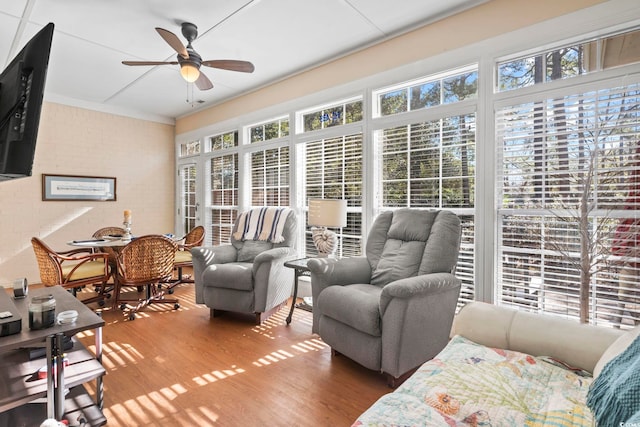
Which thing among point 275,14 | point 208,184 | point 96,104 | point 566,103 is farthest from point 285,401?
point 96,104

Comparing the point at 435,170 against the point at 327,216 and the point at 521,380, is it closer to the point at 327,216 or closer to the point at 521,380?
the point at 327,216

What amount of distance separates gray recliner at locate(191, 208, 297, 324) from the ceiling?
192 cm

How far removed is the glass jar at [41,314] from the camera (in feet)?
5.01

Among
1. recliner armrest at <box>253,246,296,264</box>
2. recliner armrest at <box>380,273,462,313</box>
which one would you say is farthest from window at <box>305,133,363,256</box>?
recliner armrest at <box>380,273,462,313</box>

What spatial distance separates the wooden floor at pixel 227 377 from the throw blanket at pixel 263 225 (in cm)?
94

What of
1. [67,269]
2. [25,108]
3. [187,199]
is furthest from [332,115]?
[187,199]

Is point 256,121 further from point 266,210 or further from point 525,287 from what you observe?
point 525,287

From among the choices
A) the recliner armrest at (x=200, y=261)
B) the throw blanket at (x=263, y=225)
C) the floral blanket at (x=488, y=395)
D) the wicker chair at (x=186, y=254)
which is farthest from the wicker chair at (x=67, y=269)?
the floral blanket at (x=488, y=395)

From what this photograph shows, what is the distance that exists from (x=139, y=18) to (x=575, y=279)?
403 cm

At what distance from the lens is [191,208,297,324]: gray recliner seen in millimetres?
3055

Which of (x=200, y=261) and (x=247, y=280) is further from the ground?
(x=200, y=261)

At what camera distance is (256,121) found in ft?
15.3

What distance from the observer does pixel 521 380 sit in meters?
1.13

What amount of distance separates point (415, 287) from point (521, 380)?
0.84 m
